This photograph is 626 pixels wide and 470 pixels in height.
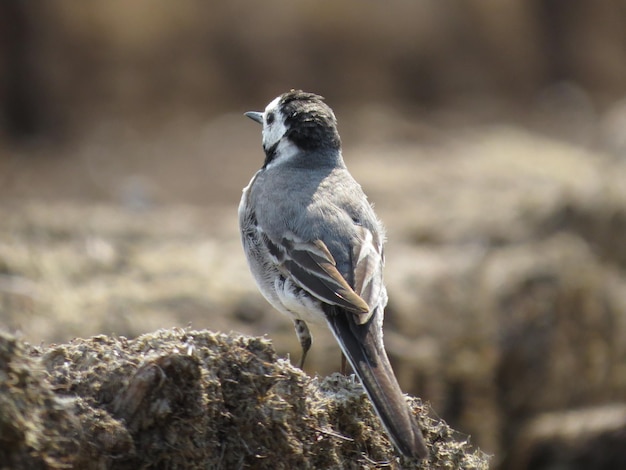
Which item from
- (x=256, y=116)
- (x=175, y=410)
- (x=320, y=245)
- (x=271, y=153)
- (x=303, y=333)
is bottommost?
(x=175, y=410)

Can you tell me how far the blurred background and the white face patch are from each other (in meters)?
2.74

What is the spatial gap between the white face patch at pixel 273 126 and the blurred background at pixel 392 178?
2.74 meters

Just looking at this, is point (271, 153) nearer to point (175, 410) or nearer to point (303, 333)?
point (303, 333)

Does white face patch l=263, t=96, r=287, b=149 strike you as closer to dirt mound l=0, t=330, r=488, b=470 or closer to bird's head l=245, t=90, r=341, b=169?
bird's head l=245, t=90, r=341, b=169

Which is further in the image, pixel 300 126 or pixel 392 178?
pixel 392 178

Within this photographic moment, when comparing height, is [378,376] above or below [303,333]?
below

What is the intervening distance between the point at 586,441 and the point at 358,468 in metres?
5.03

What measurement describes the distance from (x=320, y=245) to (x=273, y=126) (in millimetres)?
1820

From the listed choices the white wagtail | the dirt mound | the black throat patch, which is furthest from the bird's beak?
the dirt mound

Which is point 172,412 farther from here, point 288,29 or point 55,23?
point 288,29

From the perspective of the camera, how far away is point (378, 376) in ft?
18.4

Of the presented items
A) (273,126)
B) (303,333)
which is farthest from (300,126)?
(303,333)

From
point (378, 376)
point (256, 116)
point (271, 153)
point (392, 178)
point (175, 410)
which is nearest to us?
point (175, 410)

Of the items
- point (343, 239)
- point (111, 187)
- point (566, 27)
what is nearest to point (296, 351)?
point (343, 239)
